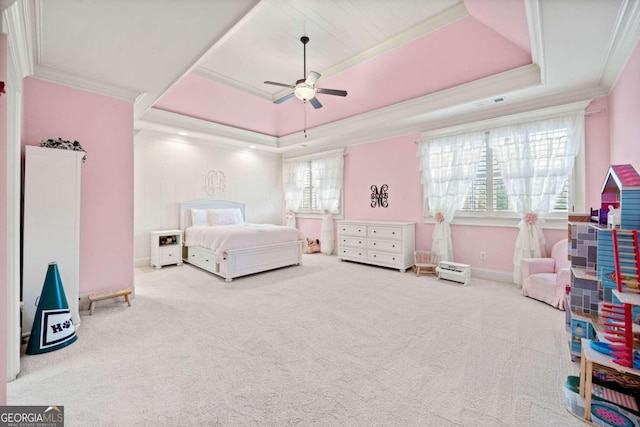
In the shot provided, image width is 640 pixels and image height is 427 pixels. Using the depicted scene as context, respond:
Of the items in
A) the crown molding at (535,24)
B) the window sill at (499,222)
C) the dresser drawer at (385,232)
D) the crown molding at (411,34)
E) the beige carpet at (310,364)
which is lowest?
the beige carpet at (310,364)

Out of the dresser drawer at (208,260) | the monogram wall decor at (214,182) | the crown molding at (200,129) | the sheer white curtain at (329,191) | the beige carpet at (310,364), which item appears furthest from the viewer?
the sheer white curtain at (329,191)

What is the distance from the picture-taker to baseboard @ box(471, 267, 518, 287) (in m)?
4.13

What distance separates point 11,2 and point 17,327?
2.17 m

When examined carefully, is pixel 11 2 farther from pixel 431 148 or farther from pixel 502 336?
pixel 431 148

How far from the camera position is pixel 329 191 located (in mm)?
6586

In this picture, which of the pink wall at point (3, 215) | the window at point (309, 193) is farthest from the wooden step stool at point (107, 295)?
the window at point (309, 193)

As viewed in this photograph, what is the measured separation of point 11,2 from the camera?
1.49 metres

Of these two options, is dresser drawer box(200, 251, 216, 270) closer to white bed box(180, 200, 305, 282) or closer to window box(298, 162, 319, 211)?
white bed box(180, 200, 305, 282)

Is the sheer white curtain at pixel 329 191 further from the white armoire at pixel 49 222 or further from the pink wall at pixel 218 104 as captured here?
the white armoire at pixel 49 222

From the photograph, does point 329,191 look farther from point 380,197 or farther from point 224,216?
point 224,216

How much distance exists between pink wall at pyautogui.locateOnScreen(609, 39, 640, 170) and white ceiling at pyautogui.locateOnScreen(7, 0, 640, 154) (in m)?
0.16

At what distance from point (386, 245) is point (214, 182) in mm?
4179

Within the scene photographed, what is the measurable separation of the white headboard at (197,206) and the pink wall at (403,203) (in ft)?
6.97

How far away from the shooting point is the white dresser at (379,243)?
193 inches
